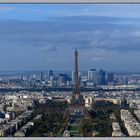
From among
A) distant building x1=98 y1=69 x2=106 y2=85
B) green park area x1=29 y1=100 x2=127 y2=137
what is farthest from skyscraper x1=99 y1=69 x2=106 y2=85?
green park area x1=29 y1=100 x2=127 y2=137

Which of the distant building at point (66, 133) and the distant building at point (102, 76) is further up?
the distant building at point (102, 76)

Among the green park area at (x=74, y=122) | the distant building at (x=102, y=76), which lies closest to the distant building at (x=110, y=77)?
the distant building at (x=102, y=76)

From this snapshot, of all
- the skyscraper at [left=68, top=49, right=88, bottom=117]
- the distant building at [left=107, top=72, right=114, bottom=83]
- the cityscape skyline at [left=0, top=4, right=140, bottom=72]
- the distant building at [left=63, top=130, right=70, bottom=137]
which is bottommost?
the distant building at [left=63, top=130, right=70, bottom=137]

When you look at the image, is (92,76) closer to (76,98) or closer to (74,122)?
(76,98)

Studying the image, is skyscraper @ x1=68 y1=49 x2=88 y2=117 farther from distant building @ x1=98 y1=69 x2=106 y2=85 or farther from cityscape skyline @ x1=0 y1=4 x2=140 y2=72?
distant building @ x1=98 y1=69 x2=106 y2=85

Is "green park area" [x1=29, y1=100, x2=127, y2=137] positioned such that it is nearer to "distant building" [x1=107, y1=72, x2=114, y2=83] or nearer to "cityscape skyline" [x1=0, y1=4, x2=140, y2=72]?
"distant building" [x1=107, y1=72, x2=114, y2=83]

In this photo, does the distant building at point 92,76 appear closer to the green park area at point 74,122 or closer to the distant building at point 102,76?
the distant building at point 102,76

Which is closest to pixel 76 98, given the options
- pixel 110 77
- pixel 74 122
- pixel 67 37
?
pixel 74 122

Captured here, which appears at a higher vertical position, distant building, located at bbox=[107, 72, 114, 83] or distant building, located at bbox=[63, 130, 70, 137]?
distant building, located at bbox=[107, 72, 114, 83]
